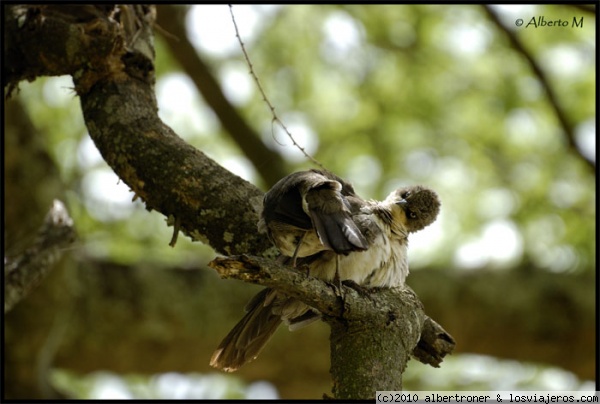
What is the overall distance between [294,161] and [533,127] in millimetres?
2440

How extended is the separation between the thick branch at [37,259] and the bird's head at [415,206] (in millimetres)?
1965

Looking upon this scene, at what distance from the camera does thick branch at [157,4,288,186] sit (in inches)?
268

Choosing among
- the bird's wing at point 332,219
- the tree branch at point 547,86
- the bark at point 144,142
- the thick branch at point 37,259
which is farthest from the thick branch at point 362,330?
the tree branch at point 547,86

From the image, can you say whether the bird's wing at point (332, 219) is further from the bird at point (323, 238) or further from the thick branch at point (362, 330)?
the thick branch at point (362, 330)

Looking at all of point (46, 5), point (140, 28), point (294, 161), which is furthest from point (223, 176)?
point (294, 161)

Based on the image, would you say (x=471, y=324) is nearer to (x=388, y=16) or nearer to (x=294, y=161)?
(x=294, y=161)

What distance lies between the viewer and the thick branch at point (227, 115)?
6801 mm

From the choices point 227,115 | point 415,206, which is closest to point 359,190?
point 227,115

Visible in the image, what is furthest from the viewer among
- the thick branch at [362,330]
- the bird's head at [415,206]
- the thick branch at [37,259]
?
the thick branch at [37,259]

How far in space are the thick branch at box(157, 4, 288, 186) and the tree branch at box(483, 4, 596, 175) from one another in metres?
2.27

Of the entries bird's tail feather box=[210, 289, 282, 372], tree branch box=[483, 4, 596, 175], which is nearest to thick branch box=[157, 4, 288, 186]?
tree branch box=[483, 4, 596, 175]

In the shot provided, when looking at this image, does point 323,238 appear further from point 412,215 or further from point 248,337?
point 412,215

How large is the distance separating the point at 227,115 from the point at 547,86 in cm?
289

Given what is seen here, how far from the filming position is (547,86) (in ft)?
22.2
